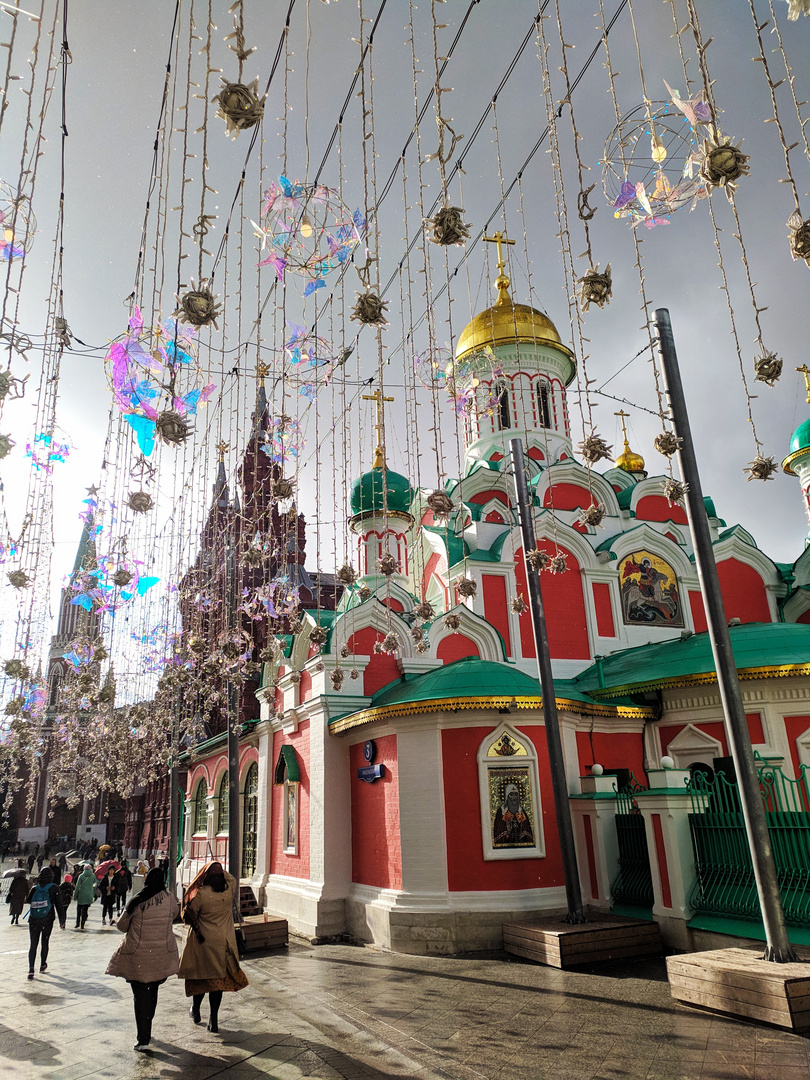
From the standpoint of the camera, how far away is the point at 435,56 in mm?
4906

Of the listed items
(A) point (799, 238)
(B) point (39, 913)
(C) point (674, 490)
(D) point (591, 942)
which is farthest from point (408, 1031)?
(A) point (799, 238)

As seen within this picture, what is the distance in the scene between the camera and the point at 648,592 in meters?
17.5

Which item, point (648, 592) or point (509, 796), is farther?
point (648, 592)

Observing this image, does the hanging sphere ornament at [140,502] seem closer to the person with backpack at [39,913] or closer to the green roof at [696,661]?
the person with backpack at [39,913]

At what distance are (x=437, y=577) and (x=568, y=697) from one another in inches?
256

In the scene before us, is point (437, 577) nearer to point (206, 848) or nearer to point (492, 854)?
point (492, 854)

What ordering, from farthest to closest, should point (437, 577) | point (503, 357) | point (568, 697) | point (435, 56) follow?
point (503, 357) → point (437, 577) → point (568, 697) → point (435, 56)

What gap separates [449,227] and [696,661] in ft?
34.4

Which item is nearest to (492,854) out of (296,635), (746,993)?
(746,993)

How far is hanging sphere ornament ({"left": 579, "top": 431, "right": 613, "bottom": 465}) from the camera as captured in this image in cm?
662

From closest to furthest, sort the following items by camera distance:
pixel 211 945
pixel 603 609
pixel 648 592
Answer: pixel 211 945 → pixel 603 609 → pixel 648 592

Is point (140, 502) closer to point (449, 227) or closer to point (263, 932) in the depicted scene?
point (449, 227)

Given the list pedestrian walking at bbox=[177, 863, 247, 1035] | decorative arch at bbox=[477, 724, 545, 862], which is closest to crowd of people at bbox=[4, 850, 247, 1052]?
pedestrian walking at bbox=[177, 863, 247, 1035]

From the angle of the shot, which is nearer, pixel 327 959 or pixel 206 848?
pixel 327 959
